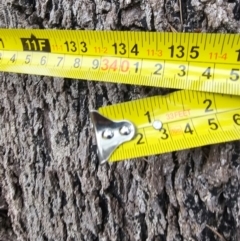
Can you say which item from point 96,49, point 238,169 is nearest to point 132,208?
point 238,169

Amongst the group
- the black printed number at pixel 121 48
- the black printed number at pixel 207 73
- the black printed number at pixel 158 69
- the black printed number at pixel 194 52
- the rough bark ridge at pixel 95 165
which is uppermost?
the black printed number at pixel 194 52

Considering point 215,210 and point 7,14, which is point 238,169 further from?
point 7,14

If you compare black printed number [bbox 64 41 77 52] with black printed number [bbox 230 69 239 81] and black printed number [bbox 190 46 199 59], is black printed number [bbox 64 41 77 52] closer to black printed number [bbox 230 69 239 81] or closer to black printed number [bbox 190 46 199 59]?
black printed number [bbox 190 46 199 59]

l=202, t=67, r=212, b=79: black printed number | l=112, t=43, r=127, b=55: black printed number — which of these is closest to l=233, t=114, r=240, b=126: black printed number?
l=202, t=67, r=212, b=79: black printed number

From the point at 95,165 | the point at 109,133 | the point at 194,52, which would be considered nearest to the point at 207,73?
the point at 194,52

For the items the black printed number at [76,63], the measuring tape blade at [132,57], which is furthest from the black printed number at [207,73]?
the black printed number at [76,63]

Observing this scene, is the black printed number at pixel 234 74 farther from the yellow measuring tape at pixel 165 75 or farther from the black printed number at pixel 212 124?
the black printed number at pixel 212 124

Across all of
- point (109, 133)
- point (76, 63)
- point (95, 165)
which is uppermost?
point (76, 63)

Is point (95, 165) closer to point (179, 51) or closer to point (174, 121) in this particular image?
point (174, 121)
